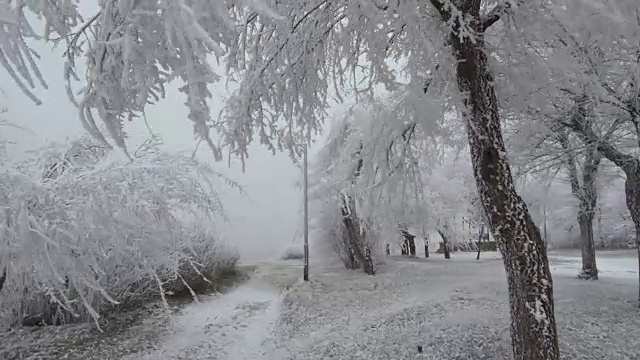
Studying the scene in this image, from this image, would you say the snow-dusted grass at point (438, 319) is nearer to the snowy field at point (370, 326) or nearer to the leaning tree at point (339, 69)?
the snowy field at point (370, 326)

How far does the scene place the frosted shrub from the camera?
5160mm

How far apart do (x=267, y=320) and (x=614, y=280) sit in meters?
9.19

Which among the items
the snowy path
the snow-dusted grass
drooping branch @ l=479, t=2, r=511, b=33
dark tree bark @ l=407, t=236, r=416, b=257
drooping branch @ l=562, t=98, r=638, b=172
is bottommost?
the snowy path

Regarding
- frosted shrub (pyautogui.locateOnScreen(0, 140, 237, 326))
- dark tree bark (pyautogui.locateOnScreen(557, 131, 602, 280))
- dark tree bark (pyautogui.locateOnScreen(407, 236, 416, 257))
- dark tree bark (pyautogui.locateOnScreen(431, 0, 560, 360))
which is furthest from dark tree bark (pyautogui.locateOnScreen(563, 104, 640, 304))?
dark tree bark (pyautogui.locateOnScreen(407, 236, 416, 257))

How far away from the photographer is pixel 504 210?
12.5 ft

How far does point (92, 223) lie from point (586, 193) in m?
10.3

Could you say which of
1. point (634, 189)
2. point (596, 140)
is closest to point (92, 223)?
point (596, 140)

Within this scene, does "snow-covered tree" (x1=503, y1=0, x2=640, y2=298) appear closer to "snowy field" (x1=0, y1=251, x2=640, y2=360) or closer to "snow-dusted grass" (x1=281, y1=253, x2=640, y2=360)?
"snow-dusted grass" (x1=281, y1=253, x2=640, y2=360)

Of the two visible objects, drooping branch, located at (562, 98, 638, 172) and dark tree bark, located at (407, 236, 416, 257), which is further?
dark tree bark, located at (407, 236, 416, 257)

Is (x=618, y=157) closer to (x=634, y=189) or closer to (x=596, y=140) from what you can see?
(x=596, y=140)

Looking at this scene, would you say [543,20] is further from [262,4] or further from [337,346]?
[337,346]

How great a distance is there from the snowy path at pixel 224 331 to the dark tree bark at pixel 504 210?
3444mm

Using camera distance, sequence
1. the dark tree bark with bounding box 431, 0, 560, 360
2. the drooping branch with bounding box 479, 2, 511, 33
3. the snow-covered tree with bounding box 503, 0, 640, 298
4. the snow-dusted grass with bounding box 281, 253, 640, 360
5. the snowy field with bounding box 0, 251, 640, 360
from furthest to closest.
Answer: the snowy field with bounding box 0, 251, 640, 360, the snow-dusted grass with bounding box 281, 253, 640, 360, the drooping branch with bounding box 479, 2, 511, 33, the dark tree bark with bounding box 431, 0, 560, 360, the snow-covered tree with bounding box 503, 0, 640, 298

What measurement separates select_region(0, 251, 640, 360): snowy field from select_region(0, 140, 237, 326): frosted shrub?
845 millimetres
